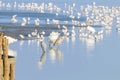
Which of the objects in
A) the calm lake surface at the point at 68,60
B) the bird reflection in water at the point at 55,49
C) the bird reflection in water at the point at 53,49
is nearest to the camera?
the calm lake surface at the point at 68,60

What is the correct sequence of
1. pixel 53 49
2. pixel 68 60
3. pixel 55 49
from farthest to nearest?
pixel 53 49 → pixel 55 49 → pixel 68 60

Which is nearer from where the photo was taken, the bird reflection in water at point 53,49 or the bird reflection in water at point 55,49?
the bird reflection in water at point 53,49

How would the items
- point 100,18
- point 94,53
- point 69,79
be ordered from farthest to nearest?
point 100,18 → point 94,53 → point 69,79

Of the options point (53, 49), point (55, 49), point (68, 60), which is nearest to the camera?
point (68, 60)

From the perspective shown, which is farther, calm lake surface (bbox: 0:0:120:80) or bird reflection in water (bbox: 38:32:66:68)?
bird reflection in water (bbox: 38:32:66:68)

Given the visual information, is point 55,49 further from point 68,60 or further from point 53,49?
point 68,60

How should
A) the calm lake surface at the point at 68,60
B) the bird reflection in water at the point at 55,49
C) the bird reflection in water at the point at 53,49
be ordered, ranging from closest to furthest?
the calm lake surface at the point at 68,60, the bird reflection in water at the point at 53,49, the bird reflection in water at the point at 55,49

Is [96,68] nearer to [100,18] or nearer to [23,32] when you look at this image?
[23,32]

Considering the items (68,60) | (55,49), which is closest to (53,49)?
(55,49)

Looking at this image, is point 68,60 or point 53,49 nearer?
point 68,60

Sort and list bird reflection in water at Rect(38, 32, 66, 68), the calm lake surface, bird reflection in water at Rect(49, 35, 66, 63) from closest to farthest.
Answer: the calm lake surface, bird reflection in water at Rect(38, 32, 66, 68), bird reflection in water at Rect(49, 35, 66, 63)

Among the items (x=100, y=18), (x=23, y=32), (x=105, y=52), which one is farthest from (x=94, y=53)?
(x=100, y=18)

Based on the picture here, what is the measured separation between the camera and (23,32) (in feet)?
132

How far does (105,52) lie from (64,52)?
191 cm
